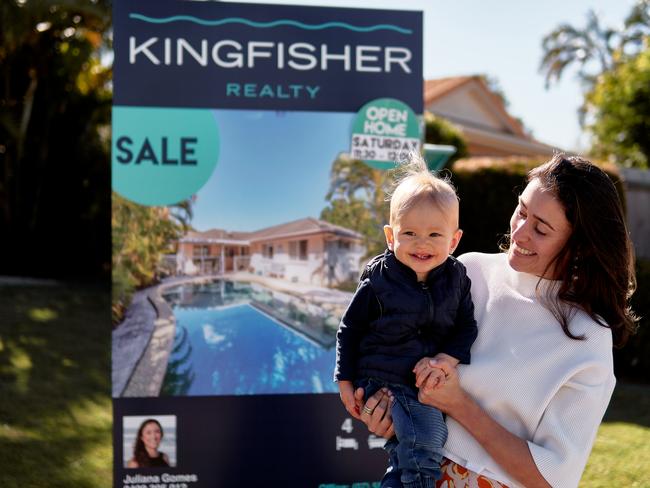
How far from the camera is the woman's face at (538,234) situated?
2266 millimetres

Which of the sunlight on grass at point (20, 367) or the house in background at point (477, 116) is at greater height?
the house in background at point (477, 116)

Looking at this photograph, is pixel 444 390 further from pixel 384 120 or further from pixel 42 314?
pixel 42 314

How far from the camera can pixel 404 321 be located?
2.31 m

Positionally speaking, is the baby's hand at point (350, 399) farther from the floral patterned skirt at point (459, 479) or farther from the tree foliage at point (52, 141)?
the tree foliage at point (52, 141)

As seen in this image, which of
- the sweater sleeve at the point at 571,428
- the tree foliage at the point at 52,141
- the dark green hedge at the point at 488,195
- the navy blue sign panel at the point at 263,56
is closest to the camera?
the sweater sleeve at the point at 571,428

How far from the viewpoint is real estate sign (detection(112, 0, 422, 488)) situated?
13.7ft

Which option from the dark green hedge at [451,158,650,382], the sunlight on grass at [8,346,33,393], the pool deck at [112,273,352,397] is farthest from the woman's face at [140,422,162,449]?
the dark green hedge at [451,158,650,382]

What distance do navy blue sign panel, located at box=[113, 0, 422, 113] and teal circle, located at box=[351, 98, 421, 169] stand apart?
1.3 inches

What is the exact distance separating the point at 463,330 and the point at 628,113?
50.3 feet

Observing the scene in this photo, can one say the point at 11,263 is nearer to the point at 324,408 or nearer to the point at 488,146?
the point at 324,408

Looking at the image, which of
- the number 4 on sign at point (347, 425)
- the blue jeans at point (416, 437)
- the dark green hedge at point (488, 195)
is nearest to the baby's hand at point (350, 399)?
the blue jeans at point (416, 437)

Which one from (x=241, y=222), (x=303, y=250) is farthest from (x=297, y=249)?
(x=241, y=222)

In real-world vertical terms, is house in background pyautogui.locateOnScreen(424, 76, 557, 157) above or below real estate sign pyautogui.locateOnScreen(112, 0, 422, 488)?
above

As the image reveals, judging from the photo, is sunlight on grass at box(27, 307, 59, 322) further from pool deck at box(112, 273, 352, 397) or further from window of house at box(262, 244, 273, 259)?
window of house at box(262, 244, 273, 259)
